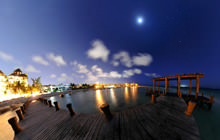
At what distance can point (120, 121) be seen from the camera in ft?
12.4

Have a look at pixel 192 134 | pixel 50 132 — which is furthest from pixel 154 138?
pixel 50 132

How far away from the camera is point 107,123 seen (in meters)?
3.76

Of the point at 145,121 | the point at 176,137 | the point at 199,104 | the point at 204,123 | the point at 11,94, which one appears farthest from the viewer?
the point at 11,94

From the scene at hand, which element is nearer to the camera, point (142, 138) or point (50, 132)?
point (142, 138)

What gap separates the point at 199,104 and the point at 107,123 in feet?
66.8

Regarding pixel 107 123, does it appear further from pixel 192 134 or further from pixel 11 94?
pixel 11 94

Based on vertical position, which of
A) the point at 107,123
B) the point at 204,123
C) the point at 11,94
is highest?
the point at 107,123

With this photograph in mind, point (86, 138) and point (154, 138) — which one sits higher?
point (154, 138)

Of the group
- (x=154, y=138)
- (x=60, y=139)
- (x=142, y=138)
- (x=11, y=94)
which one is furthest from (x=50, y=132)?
(x=11, y=94)

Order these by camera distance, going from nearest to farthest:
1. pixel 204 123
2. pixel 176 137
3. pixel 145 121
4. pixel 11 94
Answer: pixel 176 137 < pixel 145 121 < pixel 204 123 < pixel 11 94

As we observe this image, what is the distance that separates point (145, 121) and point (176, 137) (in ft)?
4.08

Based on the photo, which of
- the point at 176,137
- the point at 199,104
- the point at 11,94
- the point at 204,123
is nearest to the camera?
the point at 176,137

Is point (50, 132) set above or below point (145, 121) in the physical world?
below

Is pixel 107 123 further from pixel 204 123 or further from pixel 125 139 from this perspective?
pixel 204 123
